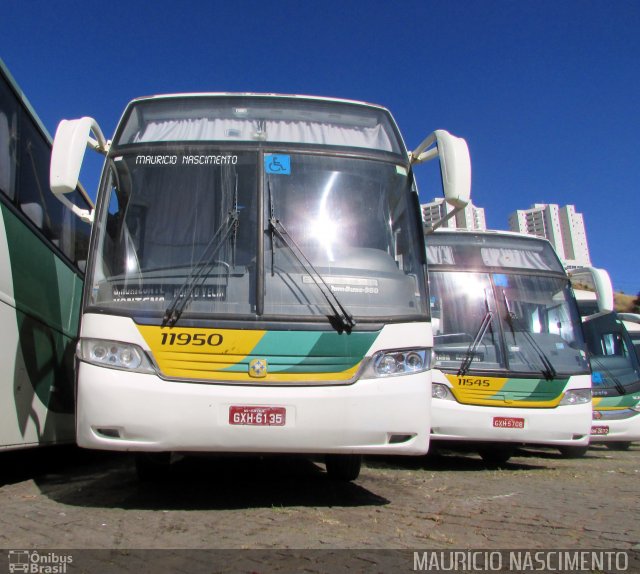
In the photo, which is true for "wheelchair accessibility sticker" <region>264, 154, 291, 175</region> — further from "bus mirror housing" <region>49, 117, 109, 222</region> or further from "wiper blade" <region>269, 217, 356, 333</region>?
"bus mirror housing" <region>49, 117, 109, 222</region>

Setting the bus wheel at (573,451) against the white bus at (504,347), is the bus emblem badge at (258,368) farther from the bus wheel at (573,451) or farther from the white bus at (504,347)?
the bus wheel at (573,451)

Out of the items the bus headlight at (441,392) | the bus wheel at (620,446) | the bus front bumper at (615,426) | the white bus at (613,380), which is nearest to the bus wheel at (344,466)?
the bus headlight at (441,392)

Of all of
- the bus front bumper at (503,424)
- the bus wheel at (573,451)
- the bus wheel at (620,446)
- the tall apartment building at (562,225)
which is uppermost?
the tall apartment building at (562,225)

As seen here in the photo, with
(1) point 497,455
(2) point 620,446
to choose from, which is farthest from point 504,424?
(2) point 620,446

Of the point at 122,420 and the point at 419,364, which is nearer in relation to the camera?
the point at 122,420

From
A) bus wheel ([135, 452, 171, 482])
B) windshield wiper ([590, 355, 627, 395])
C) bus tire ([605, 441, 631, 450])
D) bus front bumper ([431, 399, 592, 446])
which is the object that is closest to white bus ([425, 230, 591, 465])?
bus front bumper ([431, 399, 592, 446])

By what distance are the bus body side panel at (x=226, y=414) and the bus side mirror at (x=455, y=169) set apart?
143 centimetres

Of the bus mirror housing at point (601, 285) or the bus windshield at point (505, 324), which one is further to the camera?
the bus windshield at point (505, 324)

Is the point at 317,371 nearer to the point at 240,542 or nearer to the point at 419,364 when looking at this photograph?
the point at 419,364

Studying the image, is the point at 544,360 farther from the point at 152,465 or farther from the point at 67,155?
the point at 67,155

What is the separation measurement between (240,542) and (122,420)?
1.19 meters

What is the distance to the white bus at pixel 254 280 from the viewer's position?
4273mm

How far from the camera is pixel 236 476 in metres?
6.18
